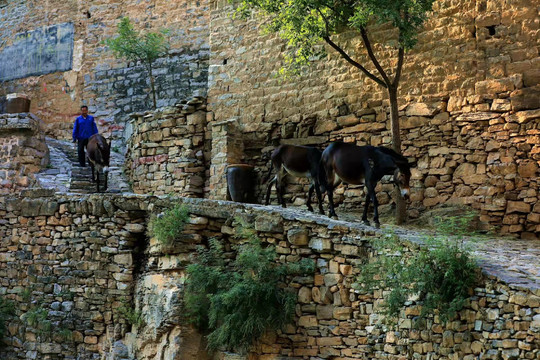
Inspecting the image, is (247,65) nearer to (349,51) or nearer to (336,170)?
(349,51)

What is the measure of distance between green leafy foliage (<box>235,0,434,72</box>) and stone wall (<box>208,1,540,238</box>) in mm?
524

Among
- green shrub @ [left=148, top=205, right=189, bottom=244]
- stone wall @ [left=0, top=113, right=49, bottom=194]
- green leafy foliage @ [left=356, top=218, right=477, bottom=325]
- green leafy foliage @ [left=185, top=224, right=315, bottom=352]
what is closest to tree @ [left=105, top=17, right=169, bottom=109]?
stone wall @ [left=0, top=113, right=49, bottom=194]

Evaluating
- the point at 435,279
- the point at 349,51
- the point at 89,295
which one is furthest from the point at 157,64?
the point at 435,279

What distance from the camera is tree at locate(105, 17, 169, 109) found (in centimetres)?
1872

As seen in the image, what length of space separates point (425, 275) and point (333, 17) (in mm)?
5186

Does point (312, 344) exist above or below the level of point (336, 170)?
below

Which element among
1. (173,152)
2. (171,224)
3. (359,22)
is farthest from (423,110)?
(173,152)

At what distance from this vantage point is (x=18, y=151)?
1446 centimetres

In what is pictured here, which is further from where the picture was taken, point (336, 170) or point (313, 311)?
point (336, 170)

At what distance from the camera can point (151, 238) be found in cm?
1059

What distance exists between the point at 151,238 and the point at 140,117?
4279 millimetres

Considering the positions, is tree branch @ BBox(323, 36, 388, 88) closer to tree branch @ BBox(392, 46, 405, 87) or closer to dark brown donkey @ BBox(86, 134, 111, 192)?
tree branch @ BBox(392, 46, 405, 87)

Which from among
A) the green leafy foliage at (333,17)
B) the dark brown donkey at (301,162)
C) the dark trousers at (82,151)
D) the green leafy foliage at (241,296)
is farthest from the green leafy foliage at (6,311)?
the green leafy foliage at (333,17)

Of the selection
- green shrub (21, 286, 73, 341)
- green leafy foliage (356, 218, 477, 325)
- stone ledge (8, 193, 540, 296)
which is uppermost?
stone ledge (8, 193, 540, 296)
